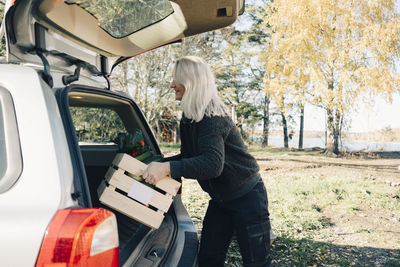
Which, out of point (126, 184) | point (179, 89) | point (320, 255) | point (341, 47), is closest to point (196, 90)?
point (179, 89)

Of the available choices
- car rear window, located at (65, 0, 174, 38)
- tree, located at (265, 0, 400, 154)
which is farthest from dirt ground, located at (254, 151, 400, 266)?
tree, located at (265, 0, 400, 154)

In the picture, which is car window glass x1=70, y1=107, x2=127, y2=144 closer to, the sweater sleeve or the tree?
the sweater sleeve

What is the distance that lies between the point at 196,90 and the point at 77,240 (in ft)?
3.78

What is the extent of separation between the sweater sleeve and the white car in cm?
49

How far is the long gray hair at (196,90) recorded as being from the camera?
6.84ft

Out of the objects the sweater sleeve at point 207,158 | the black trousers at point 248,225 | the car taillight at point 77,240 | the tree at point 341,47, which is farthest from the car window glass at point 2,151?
the tree at point 341,47

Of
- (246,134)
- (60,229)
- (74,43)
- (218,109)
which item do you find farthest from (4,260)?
(246,134)

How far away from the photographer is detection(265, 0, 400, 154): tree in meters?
13.8

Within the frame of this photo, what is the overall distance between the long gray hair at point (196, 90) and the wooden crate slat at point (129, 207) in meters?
0.60

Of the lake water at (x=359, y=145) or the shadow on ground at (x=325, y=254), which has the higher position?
the lake water at (x=359, y=145)

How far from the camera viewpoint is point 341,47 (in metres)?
14.5

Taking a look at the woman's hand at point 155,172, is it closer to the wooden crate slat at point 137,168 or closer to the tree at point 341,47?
the wooden crate slat at point 137,168

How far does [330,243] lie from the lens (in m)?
4.39

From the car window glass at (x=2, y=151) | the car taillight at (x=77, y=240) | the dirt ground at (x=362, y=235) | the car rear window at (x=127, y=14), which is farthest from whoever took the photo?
the dirt ground at (x=362, y=235)
